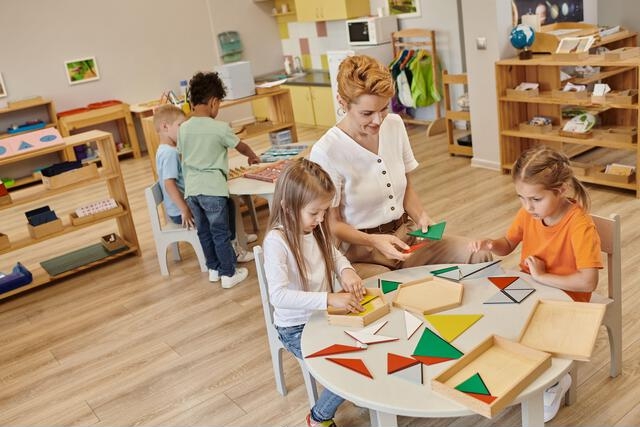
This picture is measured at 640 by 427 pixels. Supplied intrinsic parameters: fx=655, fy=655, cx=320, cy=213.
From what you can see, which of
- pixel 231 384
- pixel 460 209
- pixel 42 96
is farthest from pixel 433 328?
pixel 42 96

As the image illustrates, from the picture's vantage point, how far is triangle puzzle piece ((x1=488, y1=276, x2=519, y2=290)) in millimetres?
2221

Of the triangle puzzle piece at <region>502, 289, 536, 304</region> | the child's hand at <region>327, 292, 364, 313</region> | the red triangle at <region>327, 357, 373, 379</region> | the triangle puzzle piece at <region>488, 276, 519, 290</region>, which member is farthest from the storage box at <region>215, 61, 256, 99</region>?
the red triangle at <region>327, 357, 373, 379</region>

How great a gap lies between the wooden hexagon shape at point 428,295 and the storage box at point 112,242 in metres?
3.02

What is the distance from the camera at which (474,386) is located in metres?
1.69

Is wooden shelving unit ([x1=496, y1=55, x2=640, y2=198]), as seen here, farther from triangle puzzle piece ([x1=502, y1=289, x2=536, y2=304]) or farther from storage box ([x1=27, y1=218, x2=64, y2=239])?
storage box ([x1=27, y1=218, x2=64, y2=239])

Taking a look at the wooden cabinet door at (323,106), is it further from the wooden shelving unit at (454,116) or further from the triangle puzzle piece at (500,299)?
the triangle puzzle piece at (500,299)

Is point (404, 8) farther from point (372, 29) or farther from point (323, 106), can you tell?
point (323, 106)

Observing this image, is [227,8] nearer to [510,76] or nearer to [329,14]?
[329,14]

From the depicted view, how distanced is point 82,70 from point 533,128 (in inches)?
211

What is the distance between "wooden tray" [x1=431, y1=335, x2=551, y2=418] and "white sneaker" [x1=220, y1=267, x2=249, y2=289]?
2.43 m

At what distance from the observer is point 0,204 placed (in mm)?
4281

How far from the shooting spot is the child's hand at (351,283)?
7.41ft

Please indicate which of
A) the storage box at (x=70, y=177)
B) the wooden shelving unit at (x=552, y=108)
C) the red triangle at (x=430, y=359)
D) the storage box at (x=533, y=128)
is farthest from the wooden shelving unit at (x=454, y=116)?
the red triangle at (x=430, y=359)

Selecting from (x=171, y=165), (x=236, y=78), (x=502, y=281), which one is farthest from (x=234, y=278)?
(x=502, y=281)
